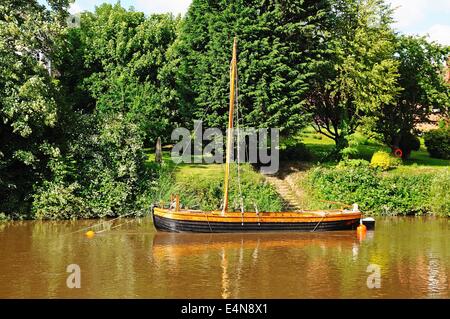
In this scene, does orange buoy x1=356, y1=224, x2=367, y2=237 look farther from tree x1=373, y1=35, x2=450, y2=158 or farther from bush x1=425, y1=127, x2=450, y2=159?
bush x1=425, y1=127, x2=450, y2=159

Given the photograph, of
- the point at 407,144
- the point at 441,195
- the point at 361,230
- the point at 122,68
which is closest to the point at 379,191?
the point at 441,195

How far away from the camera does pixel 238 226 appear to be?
32.2 m

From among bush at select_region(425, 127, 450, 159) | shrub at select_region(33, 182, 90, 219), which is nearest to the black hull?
shrub at select_region(33, 182, 90, 219)

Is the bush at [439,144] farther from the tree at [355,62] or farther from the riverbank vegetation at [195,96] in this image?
the tree at [355,62]

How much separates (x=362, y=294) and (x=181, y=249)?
406 inches

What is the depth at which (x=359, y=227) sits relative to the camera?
108ft

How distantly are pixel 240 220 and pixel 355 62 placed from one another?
20.1 meters

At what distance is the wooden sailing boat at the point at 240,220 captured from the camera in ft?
103

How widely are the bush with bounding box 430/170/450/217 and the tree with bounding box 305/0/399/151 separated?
840 cm

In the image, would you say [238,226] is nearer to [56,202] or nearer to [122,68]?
[56,202]

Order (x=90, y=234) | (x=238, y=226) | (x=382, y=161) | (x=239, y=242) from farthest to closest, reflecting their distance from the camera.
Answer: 1. (x=382, y=161)
2. (x=238, y=226)
3. (x=90, y=234)
4. (x=239, y=242)

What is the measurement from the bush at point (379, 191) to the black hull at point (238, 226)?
650 cm

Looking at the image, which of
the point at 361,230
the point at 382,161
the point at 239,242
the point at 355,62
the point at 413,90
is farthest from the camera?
the point at 413,90

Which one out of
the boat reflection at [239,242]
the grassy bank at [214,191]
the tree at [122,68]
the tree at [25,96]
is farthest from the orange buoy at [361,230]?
the tree at [25,96]
